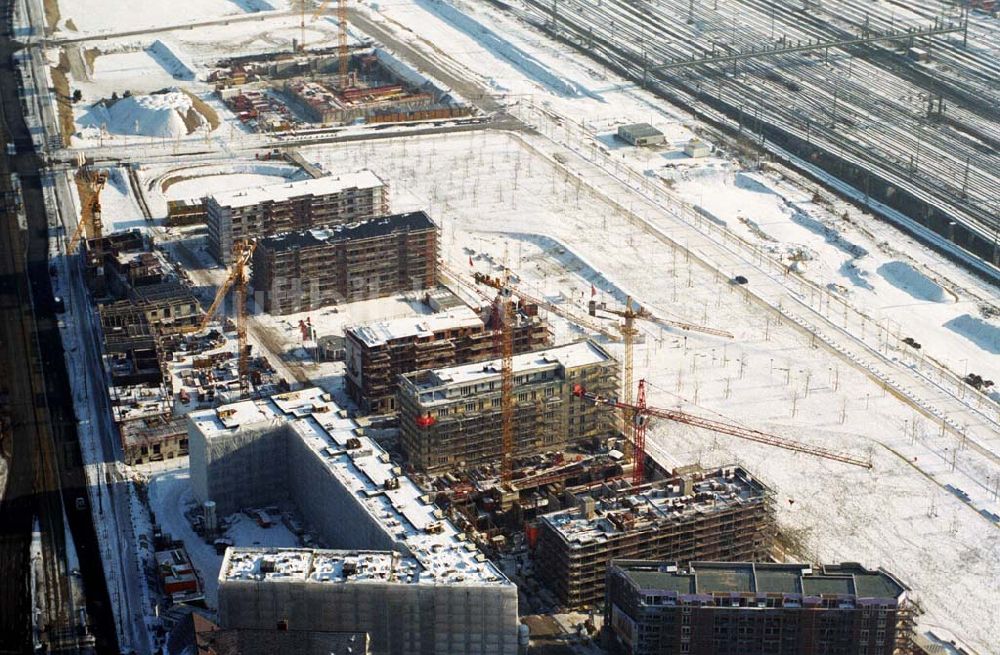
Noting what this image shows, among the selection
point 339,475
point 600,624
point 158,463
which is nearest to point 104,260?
point 158,463

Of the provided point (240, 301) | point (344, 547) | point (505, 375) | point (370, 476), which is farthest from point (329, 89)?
point (344, 547)

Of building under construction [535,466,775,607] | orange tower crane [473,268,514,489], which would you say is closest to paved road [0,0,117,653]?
building under construction [535,466,775,607]

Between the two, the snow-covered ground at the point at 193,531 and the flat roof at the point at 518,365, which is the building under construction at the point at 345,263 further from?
the snow-covered ground at the point at 193,531

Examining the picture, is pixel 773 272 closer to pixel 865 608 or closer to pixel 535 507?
pixel 535 507

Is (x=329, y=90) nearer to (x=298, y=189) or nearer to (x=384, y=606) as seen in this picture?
(x=298, y=189)

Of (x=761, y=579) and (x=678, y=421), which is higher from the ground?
(x=761, y=579)
